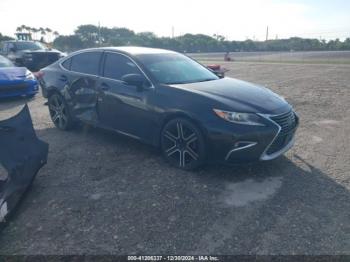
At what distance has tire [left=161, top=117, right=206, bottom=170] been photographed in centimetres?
417

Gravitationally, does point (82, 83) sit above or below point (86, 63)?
below

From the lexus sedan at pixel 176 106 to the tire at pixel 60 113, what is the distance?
0.07m

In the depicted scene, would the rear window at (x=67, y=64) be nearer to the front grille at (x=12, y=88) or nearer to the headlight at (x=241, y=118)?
the headlight at (x=241, y=118)

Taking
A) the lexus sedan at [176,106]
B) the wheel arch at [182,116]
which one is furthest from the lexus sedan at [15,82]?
the wheel arch at [182,116]

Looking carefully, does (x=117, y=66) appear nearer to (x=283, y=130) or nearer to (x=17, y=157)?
(x=17, y=157)

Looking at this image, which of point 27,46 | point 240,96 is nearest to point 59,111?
point 240,96

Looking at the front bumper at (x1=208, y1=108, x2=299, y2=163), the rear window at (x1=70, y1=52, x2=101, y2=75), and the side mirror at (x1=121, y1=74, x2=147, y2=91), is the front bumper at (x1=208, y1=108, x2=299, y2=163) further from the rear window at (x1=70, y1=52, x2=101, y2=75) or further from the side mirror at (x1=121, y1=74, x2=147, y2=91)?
the rear window at (x1=70, y1=52, x2=101, y2=75)

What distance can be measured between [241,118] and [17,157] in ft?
8.85

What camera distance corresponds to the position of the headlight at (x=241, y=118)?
156 inches

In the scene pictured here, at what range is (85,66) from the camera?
5793 mm

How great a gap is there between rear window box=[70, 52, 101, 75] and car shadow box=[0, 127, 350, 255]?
165cm

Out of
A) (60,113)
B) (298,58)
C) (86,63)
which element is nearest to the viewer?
(86,63)

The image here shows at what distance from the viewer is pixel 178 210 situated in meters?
3.48

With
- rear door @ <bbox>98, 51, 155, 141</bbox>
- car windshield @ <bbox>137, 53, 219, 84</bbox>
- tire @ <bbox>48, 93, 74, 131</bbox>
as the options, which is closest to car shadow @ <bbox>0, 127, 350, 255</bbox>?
rear door @ <bbox>98, 51, 155, 141</bbox>
